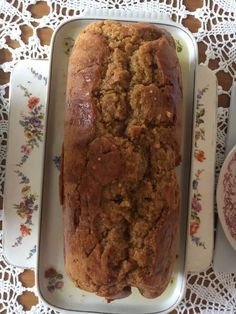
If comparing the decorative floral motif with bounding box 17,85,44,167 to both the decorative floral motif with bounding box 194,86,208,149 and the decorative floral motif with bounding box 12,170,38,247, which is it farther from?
the decorative floral motif with bounding box 194,86,208,149

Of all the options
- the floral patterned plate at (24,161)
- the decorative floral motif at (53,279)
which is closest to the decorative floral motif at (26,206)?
the floral patterned plate at (24,161)

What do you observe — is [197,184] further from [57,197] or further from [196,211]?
[57,197]

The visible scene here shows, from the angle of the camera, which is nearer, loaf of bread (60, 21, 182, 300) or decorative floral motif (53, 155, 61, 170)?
loaf of bread (60, 21, 182, 300)

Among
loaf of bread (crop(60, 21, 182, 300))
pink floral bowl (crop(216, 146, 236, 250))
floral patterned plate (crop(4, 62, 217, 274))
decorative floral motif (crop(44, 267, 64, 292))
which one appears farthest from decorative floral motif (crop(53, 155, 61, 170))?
pink floral bowl (crop(216, 146, 236, 250))

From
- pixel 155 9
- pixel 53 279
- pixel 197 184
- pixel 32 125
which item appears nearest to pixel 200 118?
pixel 197 184

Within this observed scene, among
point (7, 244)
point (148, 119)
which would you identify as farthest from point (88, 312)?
point (148, 119)
